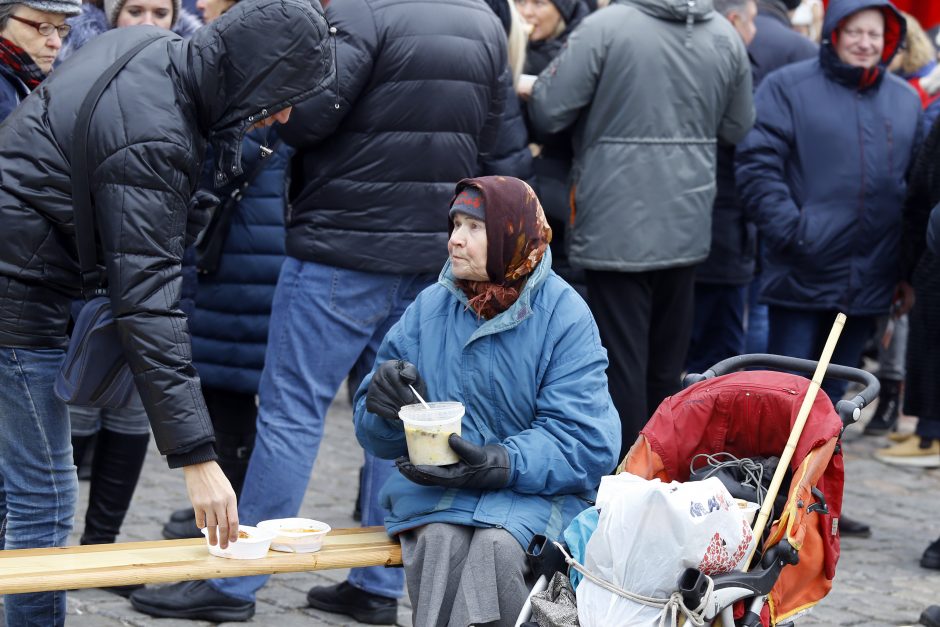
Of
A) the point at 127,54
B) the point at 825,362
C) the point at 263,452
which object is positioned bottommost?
the point at 263,452

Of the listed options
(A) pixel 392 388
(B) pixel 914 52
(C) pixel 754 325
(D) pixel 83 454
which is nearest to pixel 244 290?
(D) pixel 83 454

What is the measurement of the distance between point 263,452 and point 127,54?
1.67 metres

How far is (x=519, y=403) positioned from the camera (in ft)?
13.4

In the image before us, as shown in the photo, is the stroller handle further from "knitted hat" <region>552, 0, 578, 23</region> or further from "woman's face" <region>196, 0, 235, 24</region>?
"knitted hat" <region>552, 0, 578, 23</region>

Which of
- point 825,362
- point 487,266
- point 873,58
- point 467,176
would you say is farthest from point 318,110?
point 873,58

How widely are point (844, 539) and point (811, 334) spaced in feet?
3.00

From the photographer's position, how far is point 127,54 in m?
3.68

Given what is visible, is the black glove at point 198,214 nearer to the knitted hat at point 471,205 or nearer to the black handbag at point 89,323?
the black handbag at point 89,323

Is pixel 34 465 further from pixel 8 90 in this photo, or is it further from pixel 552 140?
pixel 552 140

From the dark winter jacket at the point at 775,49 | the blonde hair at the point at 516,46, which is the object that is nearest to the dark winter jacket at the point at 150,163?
the blonde hair at the point at 516,46

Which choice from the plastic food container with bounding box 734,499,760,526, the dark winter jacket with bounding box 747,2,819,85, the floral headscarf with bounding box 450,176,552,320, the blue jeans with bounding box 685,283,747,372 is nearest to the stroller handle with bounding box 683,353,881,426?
the plastic food container with bounding box 734,499,760,526

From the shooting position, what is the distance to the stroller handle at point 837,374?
3.97 m

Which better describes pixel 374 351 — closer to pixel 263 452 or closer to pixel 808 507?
pixel 263 452

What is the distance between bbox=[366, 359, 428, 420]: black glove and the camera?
13.0 ft
